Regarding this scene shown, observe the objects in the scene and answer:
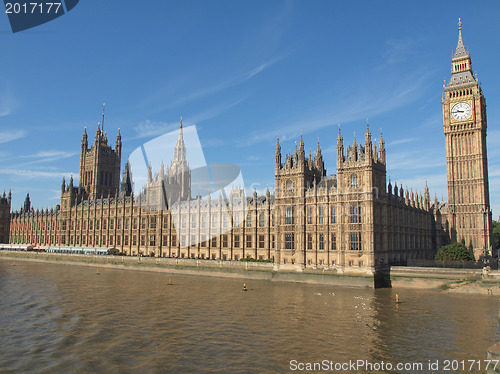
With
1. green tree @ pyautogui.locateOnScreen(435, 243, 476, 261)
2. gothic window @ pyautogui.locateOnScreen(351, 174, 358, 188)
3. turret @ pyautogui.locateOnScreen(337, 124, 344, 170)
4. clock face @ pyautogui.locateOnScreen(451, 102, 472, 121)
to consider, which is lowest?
green tree @ pyautogui.locateOnScreen(435, 243, 476, 261)

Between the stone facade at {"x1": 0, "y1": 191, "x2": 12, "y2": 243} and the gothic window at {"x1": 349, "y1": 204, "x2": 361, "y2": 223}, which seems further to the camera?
the stone facade at {"x1": 0, "y1": 191, "x2": 12, "y2": 243}

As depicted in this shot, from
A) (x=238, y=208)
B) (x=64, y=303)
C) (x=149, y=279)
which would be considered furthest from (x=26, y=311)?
(x=238, y=208)

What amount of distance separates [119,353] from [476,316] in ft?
116

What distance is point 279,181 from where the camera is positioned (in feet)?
245

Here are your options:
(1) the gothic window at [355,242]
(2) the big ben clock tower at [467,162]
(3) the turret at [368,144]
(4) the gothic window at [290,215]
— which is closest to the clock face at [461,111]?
(2) the big ben clock tower at [467,162]

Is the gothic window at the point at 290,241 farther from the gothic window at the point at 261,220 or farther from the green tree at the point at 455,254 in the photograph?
the green tree at the point at 455,254

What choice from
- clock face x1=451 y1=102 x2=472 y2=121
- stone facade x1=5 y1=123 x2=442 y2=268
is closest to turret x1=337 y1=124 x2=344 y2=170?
stone facade x1=5 y1=123 x2=442 y2=268

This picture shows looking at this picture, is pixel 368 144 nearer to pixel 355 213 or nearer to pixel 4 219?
pixel 355 213

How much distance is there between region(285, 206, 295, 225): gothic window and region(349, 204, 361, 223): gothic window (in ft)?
36.5

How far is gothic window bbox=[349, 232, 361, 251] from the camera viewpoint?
63719mm

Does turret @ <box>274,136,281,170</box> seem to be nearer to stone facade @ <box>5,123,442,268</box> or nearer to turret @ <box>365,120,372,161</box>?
stone facade @ <box>5,123,442,268</box>

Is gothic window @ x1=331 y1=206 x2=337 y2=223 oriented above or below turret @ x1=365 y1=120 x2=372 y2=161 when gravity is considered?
below

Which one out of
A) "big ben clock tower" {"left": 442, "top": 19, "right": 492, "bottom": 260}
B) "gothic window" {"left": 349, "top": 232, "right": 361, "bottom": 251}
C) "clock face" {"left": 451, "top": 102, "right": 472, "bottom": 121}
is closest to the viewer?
"gothic window" {"left": 349, "top": 232, "right": 361, "bottom": 251}

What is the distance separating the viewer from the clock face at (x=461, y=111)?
3974 inches
